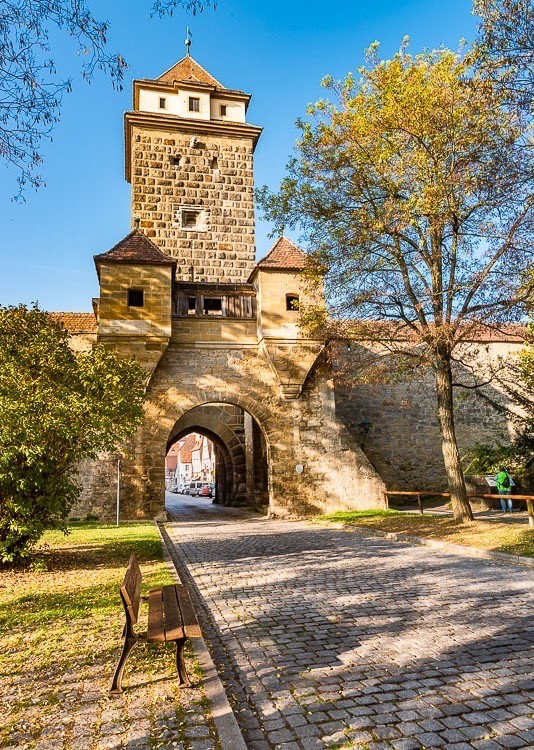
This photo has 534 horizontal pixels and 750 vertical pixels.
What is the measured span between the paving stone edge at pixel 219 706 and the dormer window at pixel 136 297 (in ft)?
49.1

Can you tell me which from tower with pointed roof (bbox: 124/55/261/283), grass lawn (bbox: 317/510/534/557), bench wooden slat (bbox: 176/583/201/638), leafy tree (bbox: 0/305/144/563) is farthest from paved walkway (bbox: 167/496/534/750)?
tower with pointed roof (bbox: 124/55/261/283)

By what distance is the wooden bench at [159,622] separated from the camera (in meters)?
A: 3.58

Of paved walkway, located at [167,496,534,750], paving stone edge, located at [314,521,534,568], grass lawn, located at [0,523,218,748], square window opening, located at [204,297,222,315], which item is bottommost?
paving stone edge, located at [314,521,534,568]

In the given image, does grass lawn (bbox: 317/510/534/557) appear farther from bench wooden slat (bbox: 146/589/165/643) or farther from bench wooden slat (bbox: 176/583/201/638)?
bench wooden slat (bbox: 146/589/165/643)

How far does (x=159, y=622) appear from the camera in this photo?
393cm

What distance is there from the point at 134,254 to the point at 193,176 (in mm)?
8046

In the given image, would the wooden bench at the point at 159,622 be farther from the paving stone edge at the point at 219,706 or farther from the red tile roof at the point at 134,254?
the red tile roof at the point at 134,254

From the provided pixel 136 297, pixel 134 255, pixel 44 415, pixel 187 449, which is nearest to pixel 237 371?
pixel 136 297

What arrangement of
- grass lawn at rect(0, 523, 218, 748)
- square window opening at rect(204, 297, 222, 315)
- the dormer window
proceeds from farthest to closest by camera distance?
square window opening at rect(204, 297, 222, 315) → the dormer window → grass lawn at rect(0, 523, 218, 748)

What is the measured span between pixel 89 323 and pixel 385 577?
51.7 ft

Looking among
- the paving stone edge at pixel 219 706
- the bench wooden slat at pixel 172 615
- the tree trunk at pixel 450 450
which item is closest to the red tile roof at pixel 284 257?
the tree trunk at pixel 450 450

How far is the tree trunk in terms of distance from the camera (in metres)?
13.3

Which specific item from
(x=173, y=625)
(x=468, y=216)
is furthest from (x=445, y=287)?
(x=173, y=625)

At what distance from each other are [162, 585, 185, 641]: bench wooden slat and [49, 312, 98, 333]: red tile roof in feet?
52.4
